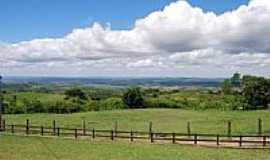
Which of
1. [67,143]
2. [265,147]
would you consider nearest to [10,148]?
[67,143]

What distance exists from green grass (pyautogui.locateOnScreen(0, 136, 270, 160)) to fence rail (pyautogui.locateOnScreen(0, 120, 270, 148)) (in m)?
1.96

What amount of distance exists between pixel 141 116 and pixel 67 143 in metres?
28.0

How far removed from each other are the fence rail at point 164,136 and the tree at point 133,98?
4619 cm

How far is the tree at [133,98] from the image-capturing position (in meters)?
92.9

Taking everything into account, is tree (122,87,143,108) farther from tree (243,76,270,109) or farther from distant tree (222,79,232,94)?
distant tree (222,79,232,94)

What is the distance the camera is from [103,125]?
2083 inches

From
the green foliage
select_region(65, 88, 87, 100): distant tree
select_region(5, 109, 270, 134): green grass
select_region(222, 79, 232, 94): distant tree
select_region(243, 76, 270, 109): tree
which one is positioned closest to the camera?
select_region(5, 109, 270, 134): green grass

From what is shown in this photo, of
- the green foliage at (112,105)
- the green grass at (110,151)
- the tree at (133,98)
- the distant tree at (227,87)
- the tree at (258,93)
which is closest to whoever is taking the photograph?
the green grass at (110,151)

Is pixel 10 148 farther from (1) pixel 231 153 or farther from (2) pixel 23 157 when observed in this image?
(1) pixel 231 153

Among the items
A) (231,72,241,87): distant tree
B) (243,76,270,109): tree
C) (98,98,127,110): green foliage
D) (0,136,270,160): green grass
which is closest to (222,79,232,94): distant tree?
(231,72,241,87): distant tree

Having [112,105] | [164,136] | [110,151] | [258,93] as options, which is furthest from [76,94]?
[110,151]

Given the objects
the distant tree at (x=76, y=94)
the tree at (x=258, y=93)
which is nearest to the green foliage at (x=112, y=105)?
the distant tree at (x=76, y=94)

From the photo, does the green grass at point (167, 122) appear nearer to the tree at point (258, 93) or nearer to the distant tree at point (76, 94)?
the tree at point (258, 93)

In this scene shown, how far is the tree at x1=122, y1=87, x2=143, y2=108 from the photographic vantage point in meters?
92.9
